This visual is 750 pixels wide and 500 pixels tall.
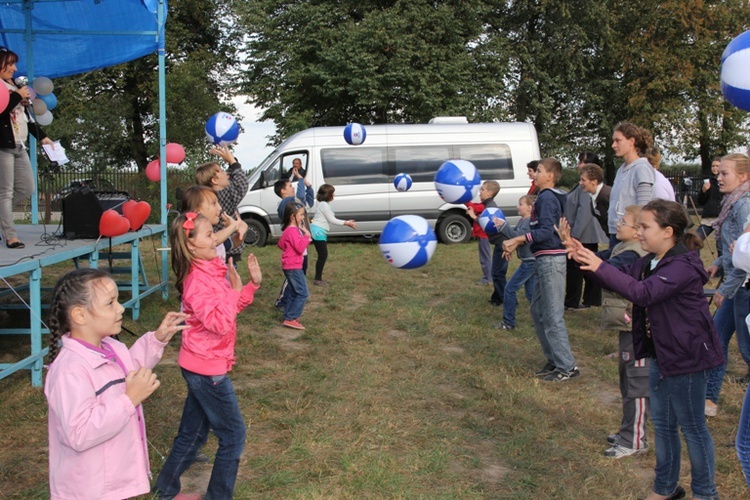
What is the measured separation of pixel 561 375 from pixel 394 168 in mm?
10426

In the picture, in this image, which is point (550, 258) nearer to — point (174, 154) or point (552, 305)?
point (552, 305)

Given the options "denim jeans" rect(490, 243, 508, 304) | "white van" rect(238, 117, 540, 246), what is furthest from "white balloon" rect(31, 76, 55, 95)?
"denim jeans" rect(490, 243, 508, 304)

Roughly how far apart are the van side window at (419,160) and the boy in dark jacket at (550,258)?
10174mm

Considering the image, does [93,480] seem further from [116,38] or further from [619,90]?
[619,90]

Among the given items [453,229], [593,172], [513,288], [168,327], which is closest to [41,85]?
[513,288]

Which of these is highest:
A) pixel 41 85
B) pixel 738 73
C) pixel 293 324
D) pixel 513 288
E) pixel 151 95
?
pixel 151 95

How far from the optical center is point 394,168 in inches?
624

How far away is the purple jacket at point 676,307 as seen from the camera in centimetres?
Result: 339

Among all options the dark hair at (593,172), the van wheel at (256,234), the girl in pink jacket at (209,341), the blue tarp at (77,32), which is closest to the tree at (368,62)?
the van wheel at (256,234)

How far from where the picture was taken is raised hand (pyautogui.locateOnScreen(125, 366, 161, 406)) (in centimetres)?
247

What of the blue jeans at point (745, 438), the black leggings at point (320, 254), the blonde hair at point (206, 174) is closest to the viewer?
the blue jeans at point (745, 438)

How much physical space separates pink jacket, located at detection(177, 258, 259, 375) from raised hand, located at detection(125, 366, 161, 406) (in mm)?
790

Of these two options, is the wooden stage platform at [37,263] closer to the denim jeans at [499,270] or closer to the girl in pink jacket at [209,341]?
the girl in pink jacket at [209,341]

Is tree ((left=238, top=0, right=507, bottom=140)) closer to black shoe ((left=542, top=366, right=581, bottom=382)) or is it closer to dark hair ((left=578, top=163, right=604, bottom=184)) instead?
dark hair ((left=578, top=163, right=604, bottom=184))
